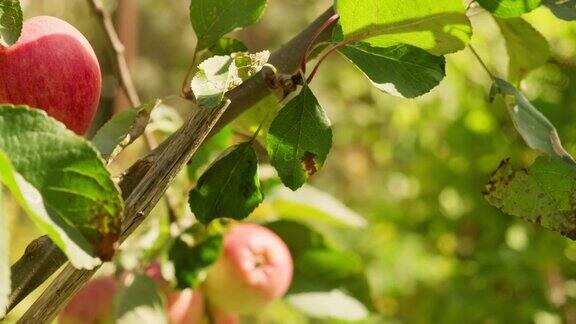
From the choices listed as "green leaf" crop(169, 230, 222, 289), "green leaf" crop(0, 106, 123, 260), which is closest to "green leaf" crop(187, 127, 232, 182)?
"green leaf" crop(169, 230, 222, 289)

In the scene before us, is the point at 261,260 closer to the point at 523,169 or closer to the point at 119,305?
the point at 119,305

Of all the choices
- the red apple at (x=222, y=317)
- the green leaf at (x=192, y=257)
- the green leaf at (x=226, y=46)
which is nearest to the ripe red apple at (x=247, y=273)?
the red apple at (x=222, y=317)

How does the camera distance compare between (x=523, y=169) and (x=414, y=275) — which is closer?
(x=523, y=169)

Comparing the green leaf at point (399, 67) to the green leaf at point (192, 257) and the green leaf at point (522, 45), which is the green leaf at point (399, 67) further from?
the green leaf at point (192, 257)

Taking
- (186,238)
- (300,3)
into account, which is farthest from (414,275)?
(300,3)

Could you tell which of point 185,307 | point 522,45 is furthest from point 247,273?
point 522,45

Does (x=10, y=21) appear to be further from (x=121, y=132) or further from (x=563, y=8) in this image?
(x=563, y=8)

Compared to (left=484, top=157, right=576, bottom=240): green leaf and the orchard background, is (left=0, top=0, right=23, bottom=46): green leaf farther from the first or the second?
the orchard background
